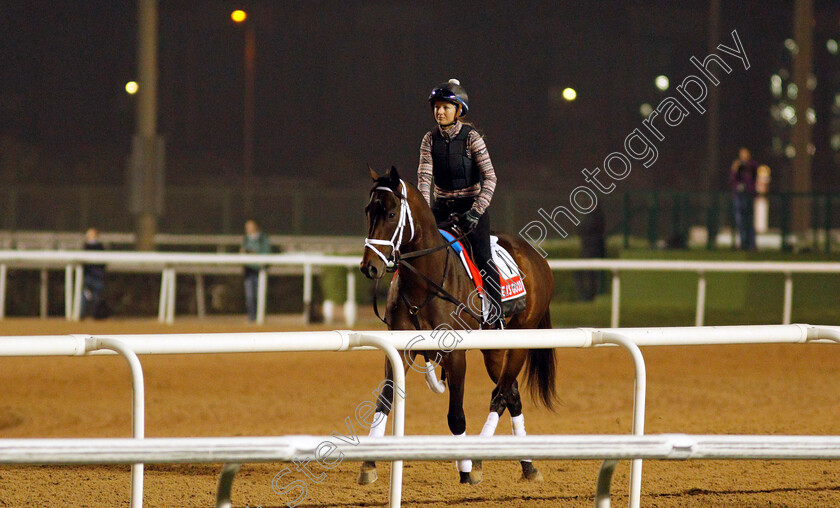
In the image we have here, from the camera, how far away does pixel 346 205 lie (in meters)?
→ 26.4

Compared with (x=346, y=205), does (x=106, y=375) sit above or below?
below

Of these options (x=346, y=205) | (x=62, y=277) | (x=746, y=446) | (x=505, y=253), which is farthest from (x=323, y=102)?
(x=746, y=446)

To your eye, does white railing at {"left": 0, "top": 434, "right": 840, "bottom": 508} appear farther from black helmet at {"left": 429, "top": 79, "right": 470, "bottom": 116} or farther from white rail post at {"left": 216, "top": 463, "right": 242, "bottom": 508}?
black helmet at {"left": 429, "top": 79, "right": 470, "bottom": 116}

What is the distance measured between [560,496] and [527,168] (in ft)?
114

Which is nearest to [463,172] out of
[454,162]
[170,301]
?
[454,162]

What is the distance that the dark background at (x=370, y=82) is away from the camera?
1533 inches

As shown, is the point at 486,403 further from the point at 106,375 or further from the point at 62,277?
the point at 62,277

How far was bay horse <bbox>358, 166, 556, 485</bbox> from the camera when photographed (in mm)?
4969

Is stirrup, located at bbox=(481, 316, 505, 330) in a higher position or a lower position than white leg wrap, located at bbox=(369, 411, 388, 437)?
higher

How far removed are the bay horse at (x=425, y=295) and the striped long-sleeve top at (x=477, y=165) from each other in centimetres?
22

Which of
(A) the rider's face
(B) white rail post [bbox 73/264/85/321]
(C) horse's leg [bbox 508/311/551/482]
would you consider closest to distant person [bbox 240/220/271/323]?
(B) white rail post [bbox 73/264/85/321]

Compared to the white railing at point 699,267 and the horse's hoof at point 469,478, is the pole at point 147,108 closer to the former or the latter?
the white railing at point 699,267

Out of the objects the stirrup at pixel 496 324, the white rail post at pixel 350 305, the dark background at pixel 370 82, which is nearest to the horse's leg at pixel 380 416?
the stirrup at pixel 496 324

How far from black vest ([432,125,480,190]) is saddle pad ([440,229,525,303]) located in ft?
0.94
